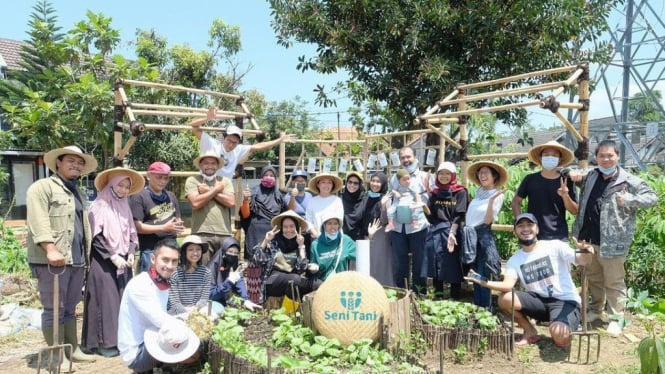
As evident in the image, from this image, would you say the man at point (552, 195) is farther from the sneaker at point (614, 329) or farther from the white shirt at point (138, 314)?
the white shirt at point (138, 314)

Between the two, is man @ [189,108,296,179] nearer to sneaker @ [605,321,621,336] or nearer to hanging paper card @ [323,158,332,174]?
hanging paper card @ [323,158,332,174]

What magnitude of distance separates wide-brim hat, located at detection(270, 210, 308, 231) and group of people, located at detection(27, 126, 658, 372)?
1 cm

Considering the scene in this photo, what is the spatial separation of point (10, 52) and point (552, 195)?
752 inches

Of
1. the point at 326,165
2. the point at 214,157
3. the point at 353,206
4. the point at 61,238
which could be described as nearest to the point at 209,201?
the point at 214,157

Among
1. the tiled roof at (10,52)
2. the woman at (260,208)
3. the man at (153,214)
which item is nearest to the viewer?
the man at (153,214)

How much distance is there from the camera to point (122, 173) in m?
Result: 4.90

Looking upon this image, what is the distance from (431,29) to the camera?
8.59 m

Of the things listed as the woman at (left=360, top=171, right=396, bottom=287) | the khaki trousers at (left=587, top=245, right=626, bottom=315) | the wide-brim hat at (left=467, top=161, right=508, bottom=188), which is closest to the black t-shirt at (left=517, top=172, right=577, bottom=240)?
the wide-brim hat at (left=467, top=161, right=508, bottom=188)

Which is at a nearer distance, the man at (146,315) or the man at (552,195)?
the man at (146,315)

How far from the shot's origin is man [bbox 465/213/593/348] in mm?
4770

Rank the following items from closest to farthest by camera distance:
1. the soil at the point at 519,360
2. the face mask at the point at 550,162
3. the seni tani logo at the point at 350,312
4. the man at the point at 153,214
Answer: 1. the seni tani logo at the point at 350,312
2. the soil at the point at 519,360
3. the man at the point at 153,214
4. the face mask at the point at 550,162

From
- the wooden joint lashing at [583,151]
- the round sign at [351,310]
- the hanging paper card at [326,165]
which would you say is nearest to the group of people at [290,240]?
the wooden joint lashing at [583,151]

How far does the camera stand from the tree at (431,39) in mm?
8359

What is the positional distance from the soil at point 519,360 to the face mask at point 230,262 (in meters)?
0.96
